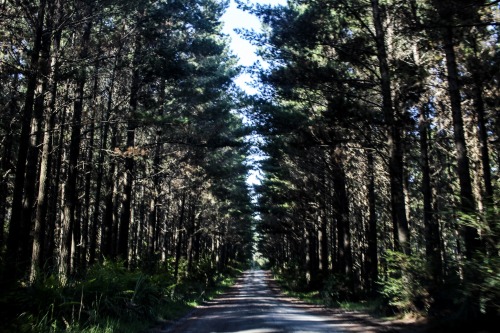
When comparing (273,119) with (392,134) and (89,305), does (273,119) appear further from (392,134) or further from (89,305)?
(89,305)

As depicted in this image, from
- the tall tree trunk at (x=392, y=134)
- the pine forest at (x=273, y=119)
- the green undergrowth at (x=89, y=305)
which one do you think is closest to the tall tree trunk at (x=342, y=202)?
the pine forest at (x=273, y=119)

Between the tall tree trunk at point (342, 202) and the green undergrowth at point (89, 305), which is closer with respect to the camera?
the green undergrowth at point (89, 305)

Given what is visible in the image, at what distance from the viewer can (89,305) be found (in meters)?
10.8

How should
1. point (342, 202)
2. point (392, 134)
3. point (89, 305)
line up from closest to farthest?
point (89, 305), point (392, 134), point (342, 202)

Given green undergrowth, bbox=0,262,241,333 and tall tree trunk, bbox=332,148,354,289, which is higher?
tall tree trunk, bbox=332,148,354,289

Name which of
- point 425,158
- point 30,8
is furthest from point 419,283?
point 30,8

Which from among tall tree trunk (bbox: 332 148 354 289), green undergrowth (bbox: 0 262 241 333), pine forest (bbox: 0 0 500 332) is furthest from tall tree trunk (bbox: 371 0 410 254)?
green undergrowth (bbox: 0 262 241 333)

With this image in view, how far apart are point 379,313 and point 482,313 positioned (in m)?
7.82

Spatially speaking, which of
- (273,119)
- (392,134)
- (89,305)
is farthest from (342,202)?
(89,305)

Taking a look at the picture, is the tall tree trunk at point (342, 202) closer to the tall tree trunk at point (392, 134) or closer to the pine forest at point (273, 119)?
the pine forest at point (273, 119)

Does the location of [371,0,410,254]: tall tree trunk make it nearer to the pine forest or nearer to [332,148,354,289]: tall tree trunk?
the pine forest

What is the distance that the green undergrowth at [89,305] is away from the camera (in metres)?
7.11

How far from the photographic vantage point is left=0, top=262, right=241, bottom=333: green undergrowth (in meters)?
7.11

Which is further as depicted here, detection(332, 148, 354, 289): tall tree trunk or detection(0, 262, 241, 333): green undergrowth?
detection(332, 148, 354, 289): tall tree trunk
